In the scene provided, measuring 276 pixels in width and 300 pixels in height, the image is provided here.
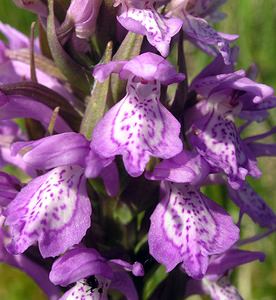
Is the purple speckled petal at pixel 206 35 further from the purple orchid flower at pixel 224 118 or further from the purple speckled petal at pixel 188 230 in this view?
the purple speckled petal at pixel 188 230

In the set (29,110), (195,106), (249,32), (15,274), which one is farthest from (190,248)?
(249,32)

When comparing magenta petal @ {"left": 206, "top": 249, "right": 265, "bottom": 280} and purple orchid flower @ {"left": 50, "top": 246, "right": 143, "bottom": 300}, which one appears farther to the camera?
magenta petal @ {"left": 206, "top": 249, "right": 265, "bottom": 280}

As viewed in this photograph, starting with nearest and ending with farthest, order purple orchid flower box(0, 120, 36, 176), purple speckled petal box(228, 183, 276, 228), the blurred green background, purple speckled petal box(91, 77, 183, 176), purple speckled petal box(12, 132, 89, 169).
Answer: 1. purple speckled petal box(91, 77, 183, 176)
2. purple speckled petal box(12, 132, 89, 169)
3. purple speckled petal box(228, 183, 276, 228)
4. purple orchid flower box(0, 120, 36, 176)
5. the blurred green background

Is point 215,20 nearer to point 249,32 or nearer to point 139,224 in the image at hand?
point 139,224

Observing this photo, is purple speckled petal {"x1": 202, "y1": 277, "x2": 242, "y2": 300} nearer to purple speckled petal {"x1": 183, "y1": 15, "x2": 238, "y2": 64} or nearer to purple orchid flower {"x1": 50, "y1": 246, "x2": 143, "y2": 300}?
purple orchid flower {"x1": 50, "y1": 246, "x2": 143, "y2": 300}

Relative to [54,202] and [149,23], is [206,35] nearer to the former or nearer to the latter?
[149,23]

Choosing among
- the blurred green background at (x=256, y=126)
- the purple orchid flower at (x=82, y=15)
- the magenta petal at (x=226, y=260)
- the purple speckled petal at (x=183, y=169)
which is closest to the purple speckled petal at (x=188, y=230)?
the purple speckled petal at (x=183, y=169)

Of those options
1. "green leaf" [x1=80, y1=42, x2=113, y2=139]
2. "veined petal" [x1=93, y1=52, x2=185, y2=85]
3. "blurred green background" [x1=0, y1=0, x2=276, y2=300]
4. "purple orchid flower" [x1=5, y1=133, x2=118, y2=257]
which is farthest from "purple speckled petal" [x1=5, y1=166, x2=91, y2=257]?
"blurred green background" [x1=0, y1=0, x2=276, y2=300]
